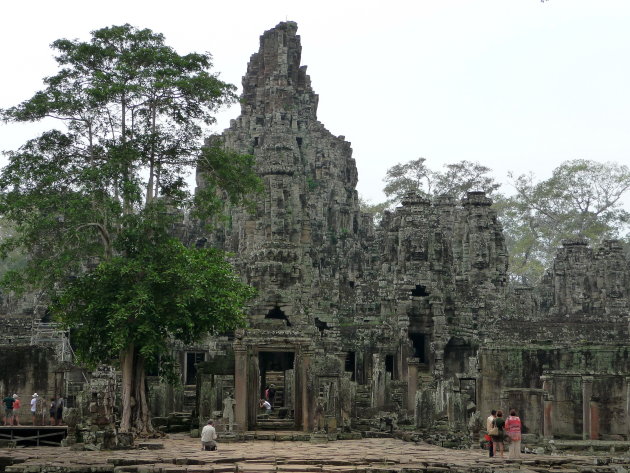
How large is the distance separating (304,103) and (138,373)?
31.1 metres

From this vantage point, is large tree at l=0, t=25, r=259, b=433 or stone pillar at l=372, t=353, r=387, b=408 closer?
large tree at l=0, t=25, r=259, b=433

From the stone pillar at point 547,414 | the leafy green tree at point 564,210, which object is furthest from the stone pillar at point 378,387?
the leafy green tree at point 564,210

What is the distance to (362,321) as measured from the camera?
40906 mm

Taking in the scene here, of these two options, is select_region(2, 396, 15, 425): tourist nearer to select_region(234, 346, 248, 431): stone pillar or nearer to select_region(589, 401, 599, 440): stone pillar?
select_region(234, 346, 248, 431): stone pillar

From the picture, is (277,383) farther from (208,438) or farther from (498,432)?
(498,432)

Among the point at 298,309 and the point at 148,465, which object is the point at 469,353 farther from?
the point at 148,465

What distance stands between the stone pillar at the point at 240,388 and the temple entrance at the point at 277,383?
160cm

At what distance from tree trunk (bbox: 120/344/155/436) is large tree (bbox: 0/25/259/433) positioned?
0.11 feet

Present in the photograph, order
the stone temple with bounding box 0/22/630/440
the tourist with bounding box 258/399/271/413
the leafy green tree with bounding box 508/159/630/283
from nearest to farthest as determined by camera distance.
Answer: the stone temple with bounding box 0/22/630/440, the tourist with bounding box 258/399/271/413, the leafy green tree with bounding box 508/159/630/283

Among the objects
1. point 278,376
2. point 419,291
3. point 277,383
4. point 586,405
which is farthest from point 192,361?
point 586,405

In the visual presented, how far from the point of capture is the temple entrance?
2933 cm

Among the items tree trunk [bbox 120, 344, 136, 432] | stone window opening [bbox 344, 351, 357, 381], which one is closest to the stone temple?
stone window opening [bbox 344, 351, 357, 381]

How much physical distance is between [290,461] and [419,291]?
908 inches

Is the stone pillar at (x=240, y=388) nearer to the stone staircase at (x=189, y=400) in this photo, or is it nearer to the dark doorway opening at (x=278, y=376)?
the dark doorway opening at (x=278, y=376)
